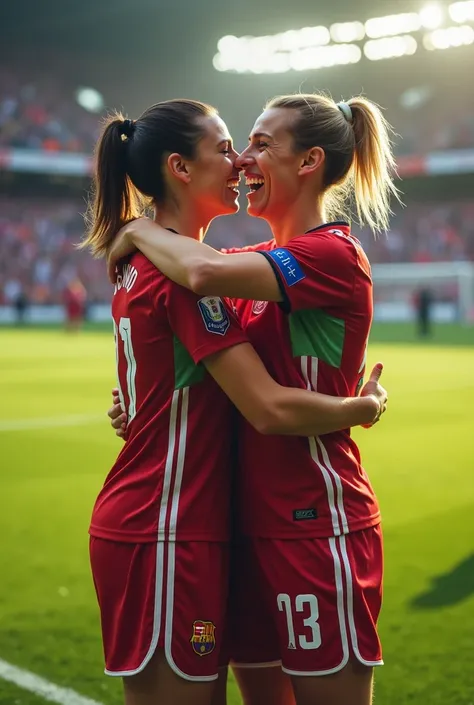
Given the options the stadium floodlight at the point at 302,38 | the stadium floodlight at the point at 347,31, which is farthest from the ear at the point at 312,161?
the stadium floodlight at the point at 302,38

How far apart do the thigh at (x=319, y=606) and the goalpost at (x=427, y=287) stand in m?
35.1

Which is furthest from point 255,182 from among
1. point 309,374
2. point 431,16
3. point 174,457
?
point 431,16

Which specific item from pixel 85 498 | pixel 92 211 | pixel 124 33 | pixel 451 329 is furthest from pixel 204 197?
pixel 124 33

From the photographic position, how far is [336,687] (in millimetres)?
2152

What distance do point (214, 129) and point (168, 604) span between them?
1240 millimetres

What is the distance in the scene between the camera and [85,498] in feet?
22.2

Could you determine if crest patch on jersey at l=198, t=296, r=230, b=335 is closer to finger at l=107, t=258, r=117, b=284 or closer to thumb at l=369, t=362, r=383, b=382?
finger at l=107, t=258, r=117, b=284

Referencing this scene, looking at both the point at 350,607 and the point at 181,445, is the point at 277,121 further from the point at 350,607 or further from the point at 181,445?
the point at 350,607

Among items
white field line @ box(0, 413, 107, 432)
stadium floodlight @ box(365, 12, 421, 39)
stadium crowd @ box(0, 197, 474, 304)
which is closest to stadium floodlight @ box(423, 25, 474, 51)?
stadium floodlight @ box(365, 12, 421, 39)

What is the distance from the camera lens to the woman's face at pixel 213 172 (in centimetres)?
239

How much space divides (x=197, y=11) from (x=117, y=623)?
3963 centimetres

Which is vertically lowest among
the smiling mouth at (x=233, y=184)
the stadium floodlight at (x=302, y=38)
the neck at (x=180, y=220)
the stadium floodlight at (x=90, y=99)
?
the neck at (x=180, y=220)

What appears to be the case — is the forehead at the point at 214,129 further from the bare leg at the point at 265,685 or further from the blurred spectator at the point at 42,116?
the blurred spectator at the point at 42,116

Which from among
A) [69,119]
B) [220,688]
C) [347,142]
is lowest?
[220,688]
